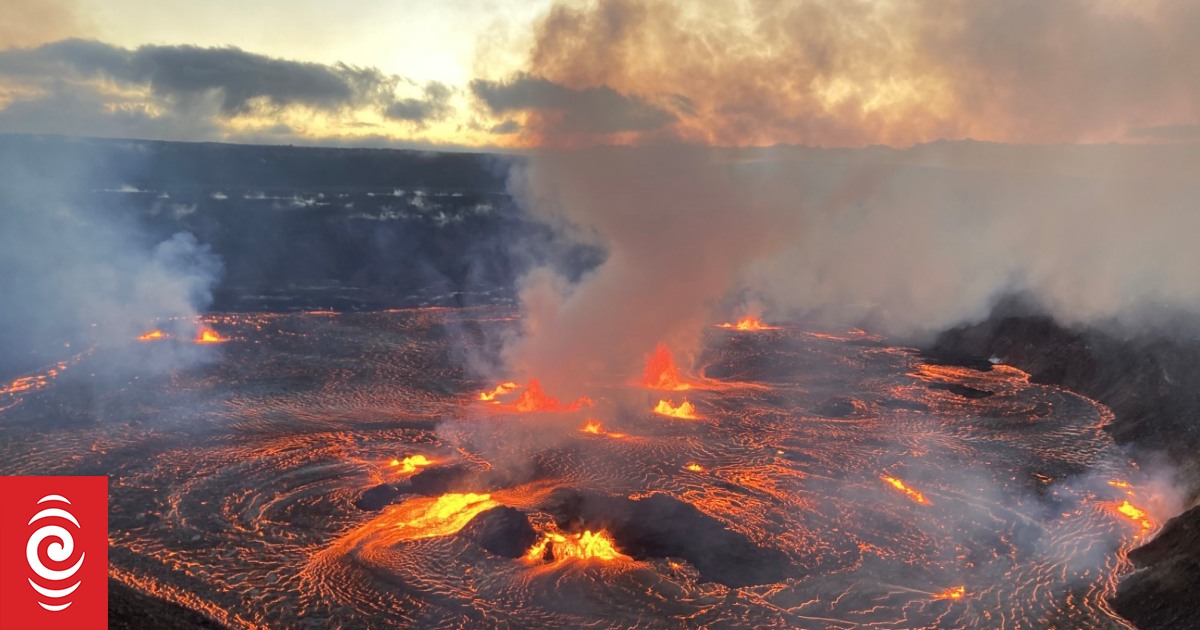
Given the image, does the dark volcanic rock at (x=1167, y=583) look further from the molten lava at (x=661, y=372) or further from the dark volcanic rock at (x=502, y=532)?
the molten lava at (x=661, y=372)

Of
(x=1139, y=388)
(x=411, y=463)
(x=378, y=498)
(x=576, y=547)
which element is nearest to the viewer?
(x=576, y=547)

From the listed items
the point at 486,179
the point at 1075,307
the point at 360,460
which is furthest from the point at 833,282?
the point at 486,179

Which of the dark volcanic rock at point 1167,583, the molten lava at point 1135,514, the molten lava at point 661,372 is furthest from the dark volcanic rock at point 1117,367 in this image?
the molten lava at point 661,372

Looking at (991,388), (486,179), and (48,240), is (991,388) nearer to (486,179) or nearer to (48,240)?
(48,240)

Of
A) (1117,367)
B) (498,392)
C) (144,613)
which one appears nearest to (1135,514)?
(1117,367)

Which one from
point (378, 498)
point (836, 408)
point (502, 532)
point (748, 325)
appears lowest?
point (502, 532)

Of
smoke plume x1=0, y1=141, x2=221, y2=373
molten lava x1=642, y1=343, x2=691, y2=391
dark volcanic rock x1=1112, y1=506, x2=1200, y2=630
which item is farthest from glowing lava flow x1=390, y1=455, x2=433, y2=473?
dark volcanic rock x1=1112, y1=506, x2=1200, y2=630

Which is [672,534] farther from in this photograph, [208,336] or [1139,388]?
[208,336]
